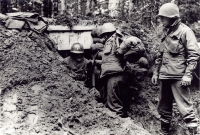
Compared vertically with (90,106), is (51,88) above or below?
above

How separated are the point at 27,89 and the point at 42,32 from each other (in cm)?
192

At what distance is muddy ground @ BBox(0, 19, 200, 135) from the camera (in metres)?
4.00

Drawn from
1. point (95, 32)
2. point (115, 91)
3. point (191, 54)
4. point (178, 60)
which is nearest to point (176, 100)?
point (178, 60)

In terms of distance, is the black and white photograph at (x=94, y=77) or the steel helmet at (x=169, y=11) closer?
the black and white photograph at (x=94, y=77)

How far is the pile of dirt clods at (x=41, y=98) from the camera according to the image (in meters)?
3.97

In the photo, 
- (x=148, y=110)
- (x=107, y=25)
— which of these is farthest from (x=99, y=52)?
(x=148, y=110)

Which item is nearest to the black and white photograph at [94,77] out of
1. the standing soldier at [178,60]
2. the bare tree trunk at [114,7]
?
the standing soldier at [178,60]

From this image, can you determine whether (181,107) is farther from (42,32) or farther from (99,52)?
(42,32)

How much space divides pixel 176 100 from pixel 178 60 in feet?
2.29

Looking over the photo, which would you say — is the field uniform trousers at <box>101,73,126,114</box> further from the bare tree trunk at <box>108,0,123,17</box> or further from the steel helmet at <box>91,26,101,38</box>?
the bare tree trunk at <box>108,0,123,17</box>

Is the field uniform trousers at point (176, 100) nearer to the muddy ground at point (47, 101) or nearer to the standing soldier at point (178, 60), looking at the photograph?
the standing soldier at point (178, 60)

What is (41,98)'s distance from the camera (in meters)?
4.48

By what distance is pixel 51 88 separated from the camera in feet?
15.8

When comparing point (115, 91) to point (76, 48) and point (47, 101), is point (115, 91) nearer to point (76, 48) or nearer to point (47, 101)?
point (47, 101)
